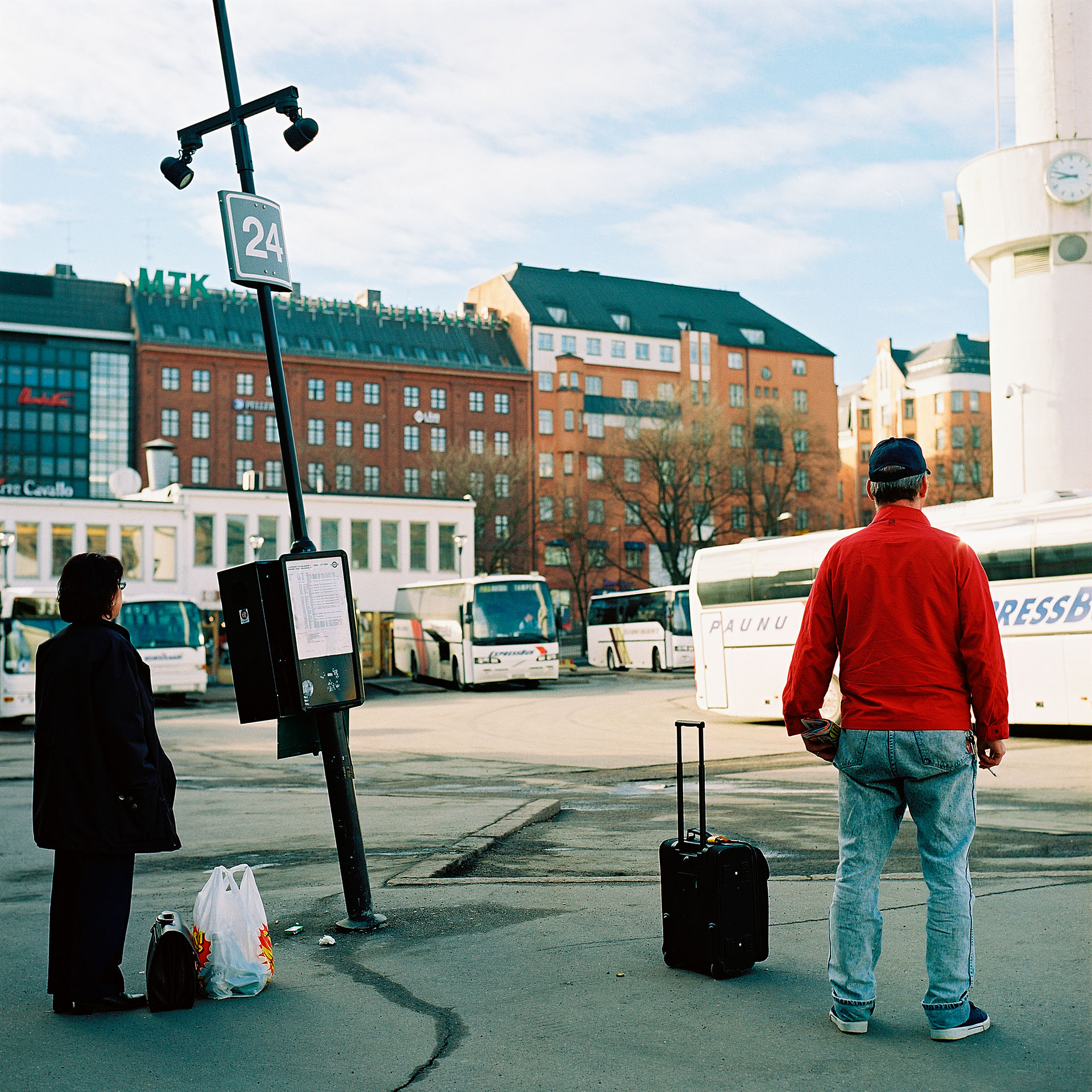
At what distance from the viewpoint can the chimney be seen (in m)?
58.4

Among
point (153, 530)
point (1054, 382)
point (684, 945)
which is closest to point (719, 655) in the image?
point (1054, 382)

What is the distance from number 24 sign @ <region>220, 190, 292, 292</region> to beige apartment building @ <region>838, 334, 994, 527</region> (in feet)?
308

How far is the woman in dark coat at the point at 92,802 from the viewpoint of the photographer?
5270mm

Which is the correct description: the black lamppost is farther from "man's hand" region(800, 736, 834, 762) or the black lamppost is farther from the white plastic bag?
"man's hand" region(800, 736, 834, 762)

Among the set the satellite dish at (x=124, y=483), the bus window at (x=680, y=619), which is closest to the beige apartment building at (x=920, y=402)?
the bus window at (x=680, y=619)

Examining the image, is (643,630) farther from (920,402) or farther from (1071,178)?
(920,402)

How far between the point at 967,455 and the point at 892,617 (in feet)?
272

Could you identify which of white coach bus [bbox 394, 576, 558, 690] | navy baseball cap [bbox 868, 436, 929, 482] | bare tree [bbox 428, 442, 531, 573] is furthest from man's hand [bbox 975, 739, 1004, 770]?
bare tree [bbox 428, 442, 531, 573]

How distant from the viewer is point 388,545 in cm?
5519

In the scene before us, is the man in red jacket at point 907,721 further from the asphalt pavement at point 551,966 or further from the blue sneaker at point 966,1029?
the asphalt pavement at point 551,966

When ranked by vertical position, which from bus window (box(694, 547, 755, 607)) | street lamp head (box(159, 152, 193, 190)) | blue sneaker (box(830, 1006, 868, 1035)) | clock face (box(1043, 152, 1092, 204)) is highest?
clock face (box(1043, 152, 1092, 204))

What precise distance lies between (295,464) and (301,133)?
81.0 inches

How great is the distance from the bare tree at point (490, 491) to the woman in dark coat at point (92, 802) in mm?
67245

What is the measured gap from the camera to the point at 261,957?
5.49 metres
